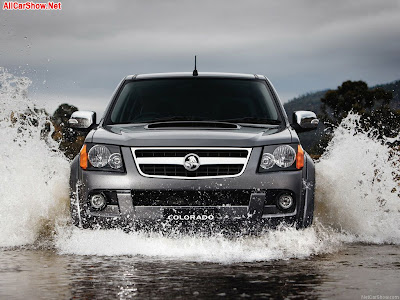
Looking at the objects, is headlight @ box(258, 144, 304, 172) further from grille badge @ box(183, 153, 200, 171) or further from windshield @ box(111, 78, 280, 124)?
windshield @ box(111, 78, 280, 124)

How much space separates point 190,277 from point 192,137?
1.43 meters

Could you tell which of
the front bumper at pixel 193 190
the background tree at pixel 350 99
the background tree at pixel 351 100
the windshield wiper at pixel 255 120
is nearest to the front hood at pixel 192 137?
the front bumper at pixel 193 190

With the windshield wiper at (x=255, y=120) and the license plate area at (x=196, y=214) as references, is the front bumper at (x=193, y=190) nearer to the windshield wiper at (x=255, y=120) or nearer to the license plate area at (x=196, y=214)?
the license plate area at (x=196, y=214)

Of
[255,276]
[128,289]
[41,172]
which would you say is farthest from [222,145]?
[41,172]

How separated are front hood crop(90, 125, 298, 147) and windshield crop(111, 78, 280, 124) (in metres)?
0.77

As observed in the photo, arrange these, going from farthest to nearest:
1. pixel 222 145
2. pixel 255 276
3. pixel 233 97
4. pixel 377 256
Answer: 1. pixel 233 97
2. pixel 377 256
3. pixel 222 145
4. pixel 255 276

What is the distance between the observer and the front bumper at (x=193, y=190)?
7.40 meters

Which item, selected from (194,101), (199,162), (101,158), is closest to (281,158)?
(199,162)

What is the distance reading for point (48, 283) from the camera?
6.38 meters

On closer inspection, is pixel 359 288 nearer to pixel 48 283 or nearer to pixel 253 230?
pixel 253 230

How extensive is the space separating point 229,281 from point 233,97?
3.26 meters

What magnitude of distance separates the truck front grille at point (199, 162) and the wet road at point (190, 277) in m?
0.72

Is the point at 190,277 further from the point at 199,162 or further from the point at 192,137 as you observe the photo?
the point at 192,137

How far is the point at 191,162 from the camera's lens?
743 cm
